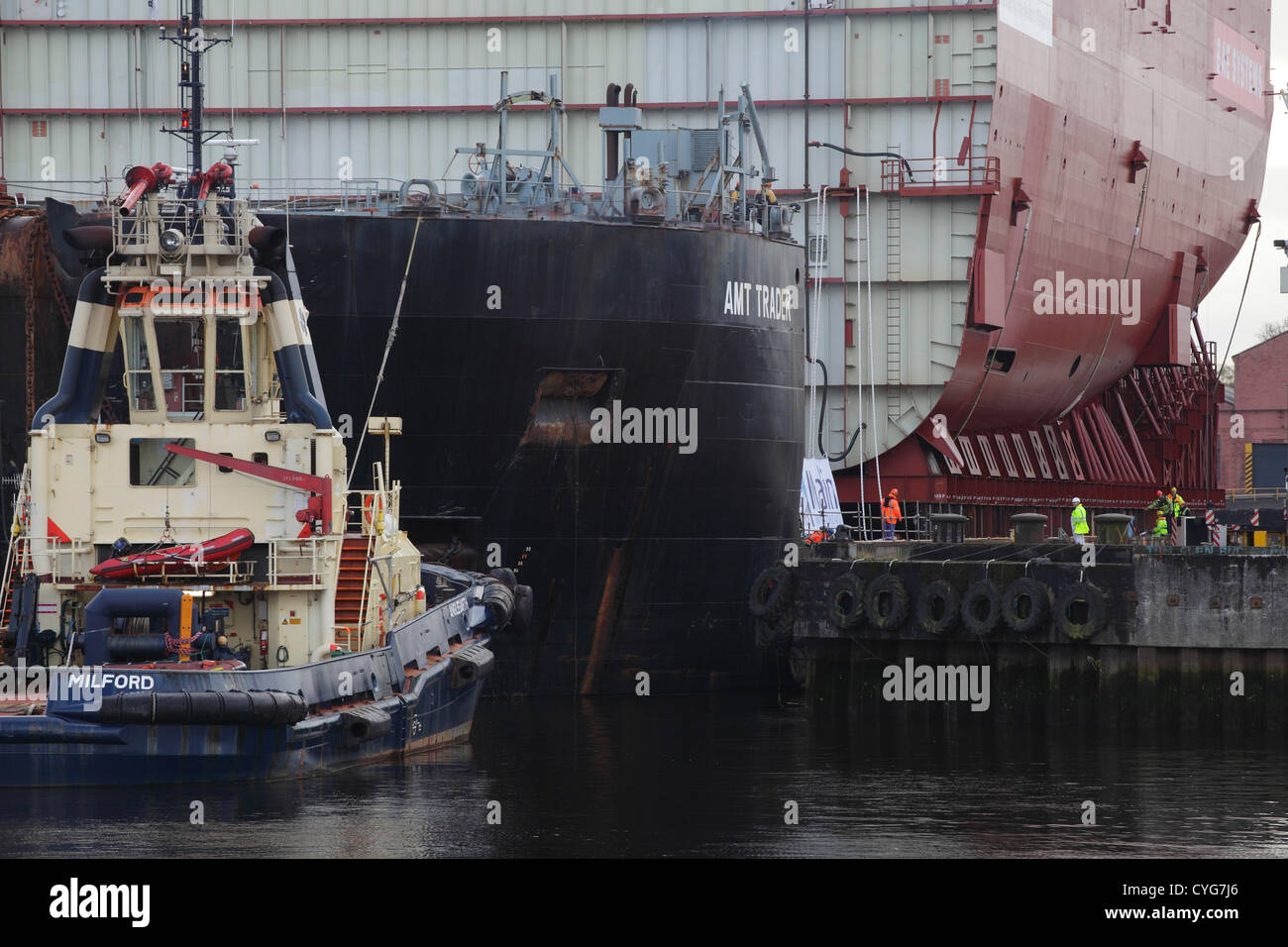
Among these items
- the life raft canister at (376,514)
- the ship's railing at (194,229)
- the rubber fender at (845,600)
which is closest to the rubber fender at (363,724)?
the life raft canister at (376,514)

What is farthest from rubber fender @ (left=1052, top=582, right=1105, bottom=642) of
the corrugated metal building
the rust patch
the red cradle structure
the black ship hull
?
the corrugated metal building

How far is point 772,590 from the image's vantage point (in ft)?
105

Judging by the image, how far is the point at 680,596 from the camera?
33.0 meters

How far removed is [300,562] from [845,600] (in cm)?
999

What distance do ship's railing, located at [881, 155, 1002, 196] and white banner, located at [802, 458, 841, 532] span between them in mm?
5637

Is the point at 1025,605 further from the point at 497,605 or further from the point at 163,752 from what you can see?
the point at 163,752

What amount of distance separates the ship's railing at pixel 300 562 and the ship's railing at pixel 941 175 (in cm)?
2093

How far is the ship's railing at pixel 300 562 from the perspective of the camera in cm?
2328

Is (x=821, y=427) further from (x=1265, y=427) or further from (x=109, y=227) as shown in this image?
(x=1265, y=427)

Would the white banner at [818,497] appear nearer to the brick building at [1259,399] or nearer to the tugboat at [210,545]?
the tugboat at [210,545]

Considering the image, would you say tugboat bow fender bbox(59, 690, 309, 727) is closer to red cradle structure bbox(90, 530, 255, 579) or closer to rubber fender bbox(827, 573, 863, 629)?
red cradle structure bbox(90, 530, 255, 579)

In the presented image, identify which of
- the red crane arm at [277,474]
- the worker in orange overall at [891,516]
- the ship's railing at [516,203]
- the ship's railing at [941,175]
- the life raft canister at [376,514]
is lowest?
the worker in orange overall at [891,516]
